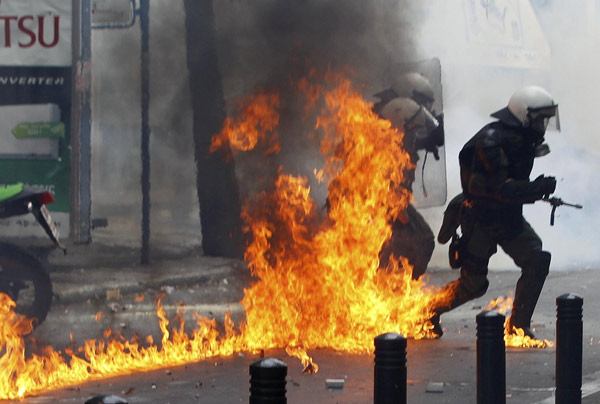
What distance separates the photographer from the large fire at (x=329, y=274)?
8.28m

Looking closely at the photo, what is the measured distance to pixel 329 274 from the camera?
8344 millimetres

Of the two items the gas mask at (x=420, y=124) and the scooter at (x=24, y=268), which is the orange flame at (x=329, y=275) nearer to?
the scooter at (x=24, y=268)

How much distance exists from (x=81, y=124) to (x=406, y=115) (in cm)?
459

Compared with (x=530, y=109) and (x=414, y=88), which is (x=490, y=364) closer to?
(x=530, y=109)

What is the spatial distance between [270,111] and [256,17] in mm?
1226

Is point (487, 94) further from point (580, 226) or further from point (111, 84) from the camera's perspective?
point (111, 84)

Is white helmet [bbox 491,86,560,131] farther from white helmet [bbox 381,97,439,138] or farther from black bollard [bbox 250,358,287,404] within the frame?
black bollard [bbox 250,358,287,404]

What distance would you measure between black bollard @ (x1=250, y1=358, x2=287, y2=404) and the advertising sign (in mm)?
9150

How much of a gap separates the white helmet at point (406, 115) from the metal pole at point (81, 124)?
4274 millimetres

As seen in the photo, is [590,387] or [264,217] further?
[264,217]

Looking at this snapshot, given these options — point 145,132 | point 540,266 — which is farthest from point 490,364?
point 145,132

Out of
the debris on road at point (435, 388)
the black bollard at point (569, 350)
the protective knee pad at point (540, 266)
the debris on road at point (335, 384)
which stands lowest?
the debris on road at point (435, 388)

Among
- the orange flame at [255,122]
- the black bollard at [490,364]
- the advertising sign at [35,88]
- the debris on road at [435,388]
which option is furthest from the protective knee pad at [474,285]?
the advertising sign at [35,88]

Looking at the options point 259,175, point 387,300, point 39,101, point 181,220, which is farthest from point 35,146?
point 387,300
